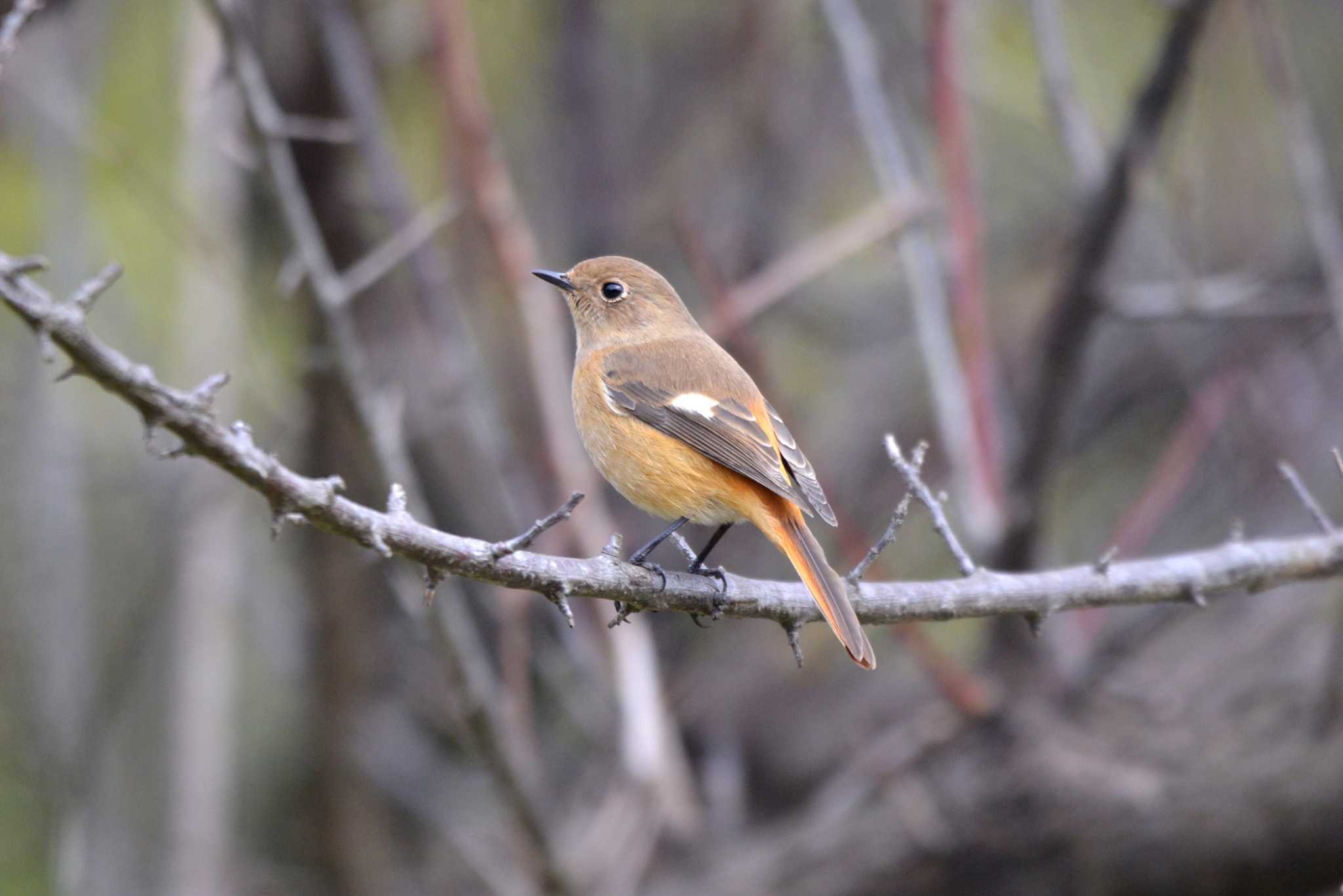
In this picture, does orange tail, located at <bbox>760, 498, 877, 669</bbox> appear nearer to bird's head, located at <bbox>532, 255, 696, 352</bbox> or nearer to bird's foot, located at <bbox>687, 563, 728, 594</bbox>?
bird's foot, located at <bbox>687, 563, 728, 594</bbox>

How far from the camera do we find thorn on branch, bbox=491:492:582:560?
2004 millimetres

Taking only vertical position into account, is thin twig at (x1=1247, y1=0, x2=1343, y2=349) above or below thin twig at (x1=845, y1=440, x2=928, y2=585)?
above

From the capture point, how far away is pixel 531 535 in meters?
2.08

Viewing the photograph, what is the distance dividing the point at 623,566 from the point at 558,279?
186 cm

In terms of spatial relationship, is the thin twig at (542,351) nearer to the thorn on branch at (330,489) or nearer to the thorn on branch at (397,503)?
the thorn on branch at (397,503)

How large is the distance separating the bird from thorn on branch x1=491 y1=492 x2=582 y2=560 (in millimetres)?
743

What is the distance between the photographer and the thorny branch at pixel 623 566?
1602 mm

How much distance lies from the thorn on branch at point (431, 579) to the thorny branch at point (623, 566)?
11 millimetres

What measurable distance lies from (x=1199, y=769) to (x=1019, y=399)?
1845mm

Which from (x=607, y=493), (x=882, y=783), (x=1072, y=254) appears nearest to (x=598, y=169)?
(x=607, y=493)

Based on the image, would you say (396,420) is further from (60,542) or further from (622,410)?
(60,542)

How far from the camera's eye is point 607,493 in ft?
20.8

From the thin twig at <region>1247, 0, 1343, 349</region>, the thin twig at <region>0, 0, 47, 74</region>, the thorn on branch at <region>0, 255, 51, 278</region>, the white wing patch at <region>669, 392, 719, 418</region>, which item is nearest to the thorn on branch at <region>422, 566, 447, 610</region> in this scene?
the thorn on branch at <region>0, 255, 51, 278</region>

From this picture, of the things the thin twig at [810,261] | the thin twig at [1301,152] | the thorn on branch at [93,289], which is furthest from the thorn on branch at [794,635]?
the thin twig at [1301,152]
